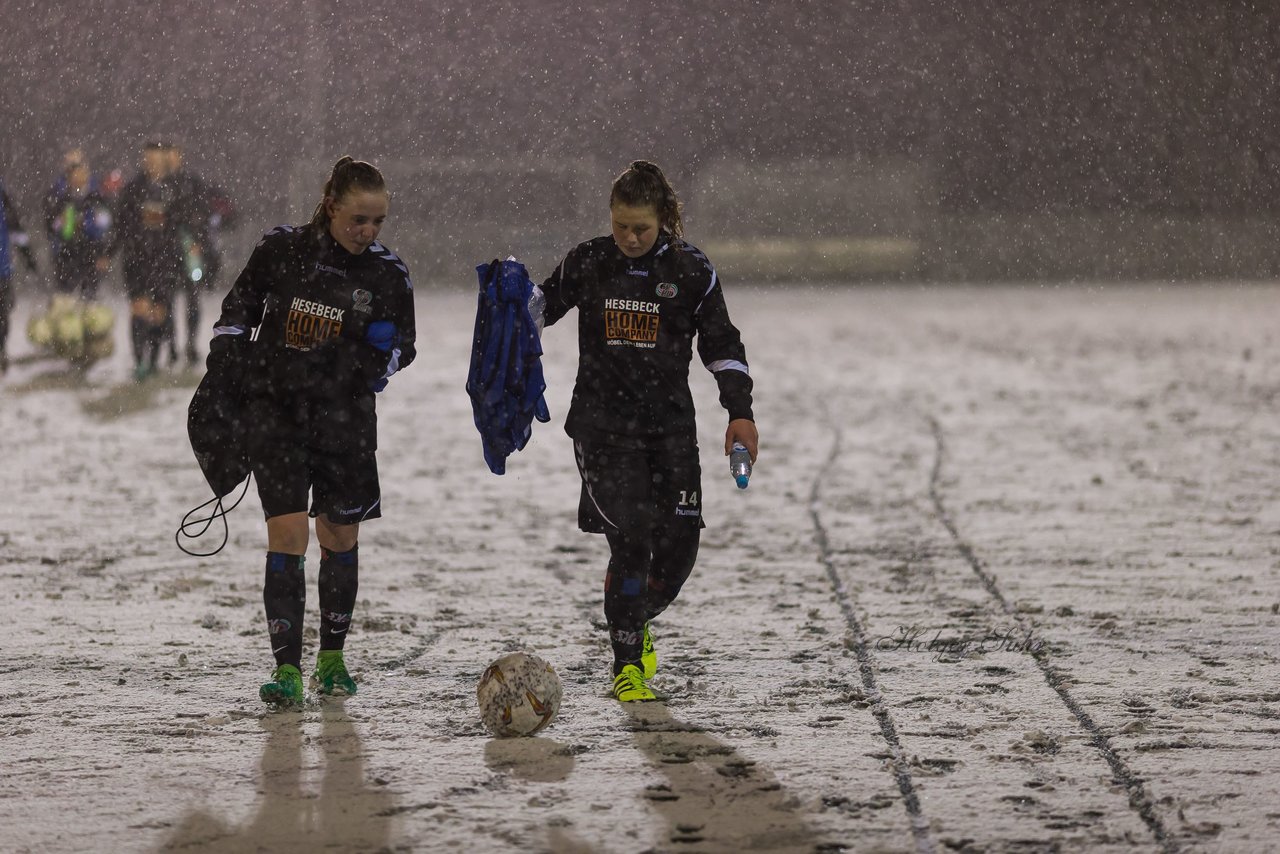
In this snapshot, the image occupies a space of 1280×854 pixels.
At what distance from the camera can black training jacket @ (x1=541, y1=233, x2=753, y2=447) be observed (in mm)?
4422

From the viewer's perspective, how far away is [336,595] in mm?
4477

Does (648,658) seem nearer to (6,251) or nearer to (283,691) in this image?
(283,691)

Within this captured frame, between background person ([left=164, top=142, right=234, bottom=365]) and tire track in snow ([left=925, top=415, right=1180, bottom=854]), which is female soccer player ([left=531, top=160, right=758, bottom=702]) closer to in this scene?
tire track in snow ([left=925, top=415, right=1180, bottom=854])

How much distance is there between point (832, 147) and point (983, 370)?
1676 cm

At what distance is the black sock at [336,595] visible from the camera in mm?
4469

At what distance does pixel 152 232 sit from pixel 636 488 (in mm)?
9087

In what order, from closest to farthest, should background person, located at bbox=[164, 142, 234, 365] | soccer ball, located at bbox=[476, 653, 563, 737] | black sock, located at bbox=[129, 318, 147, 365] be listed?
soccer ball, located at bbox=[476, 653, 563, 737] → background person, located at bbox=[164, 142, 234, 365] → black sock, located at bbox=[129, 318, 147, 365]

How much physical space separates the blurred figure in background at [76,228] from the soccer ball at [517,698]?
37.7 ft

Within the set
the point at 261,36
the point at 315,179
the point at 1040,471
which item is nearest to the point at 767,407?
the point at 1040,471

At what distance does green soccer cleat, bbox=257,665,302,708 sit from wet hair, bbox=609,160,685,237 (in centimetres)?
157

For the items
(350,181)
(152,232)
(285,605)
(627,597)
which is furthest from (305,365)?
(152,232)

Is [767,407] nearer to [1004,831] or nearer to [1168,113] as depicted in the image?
[1004,831]

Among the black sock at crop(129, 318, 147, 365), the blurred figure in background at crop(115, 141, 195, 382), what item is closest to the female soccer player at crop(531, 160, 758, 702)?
the blurred figure in background at crop(115, 141, 195, 382)

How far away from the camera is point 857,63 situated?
2952 centimetres
